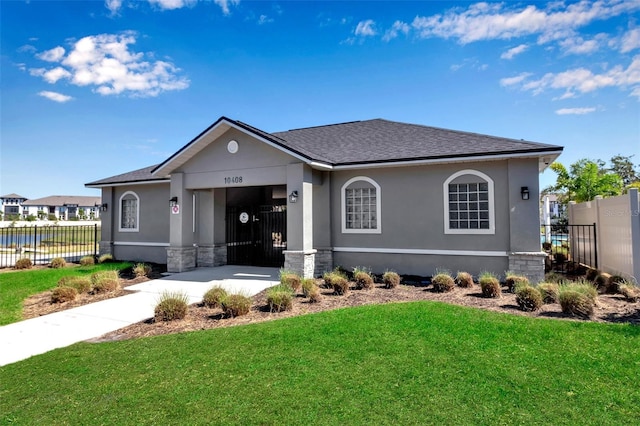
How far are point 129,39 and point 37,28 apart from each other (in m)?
2.81

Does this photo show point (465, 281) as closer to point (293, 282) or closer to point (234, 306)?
point (293, 282)

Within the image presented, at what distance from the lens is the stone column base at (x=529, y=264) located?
1024cm

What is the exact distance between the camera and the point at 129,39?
506 inches

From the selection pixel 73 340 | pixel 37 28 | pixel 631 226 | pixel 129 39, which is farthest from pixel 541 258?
pixel 37 28

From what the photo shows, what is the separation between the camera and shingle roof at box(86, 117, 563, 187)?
10.9m

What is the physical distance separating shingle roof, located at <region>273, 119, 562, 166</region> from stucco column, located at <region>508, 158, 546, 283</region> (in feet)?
2.33

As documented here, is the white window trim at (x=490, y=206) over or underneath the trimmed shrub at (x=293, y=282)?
over

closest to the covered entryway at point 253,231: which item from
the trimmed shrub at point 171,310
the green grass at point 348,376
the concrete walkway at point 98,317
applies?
the concrete walkway at point 98,317

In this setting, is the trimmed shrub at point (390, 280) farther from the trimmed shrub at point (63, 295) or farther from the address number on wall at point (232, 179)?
the trimmed shrub at point (63, 295)

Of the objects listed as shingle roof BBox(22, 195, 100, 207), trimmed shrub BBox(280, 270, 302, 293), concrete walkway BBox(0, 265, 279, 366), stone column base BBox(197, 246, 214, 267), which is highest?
shingle roof BBox(22, 195, 100, 207)

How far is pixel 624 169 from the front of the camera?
116 ft

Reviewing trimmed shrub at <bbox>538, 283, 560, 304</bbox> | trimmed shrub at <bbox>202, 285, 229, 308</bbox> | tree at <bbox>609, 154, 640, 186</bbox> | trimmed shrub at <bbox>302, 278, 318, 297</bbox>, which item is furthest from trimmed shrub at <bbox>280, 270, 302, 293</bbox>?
tree at <bbox>609, 154, 640, 186</bbox>

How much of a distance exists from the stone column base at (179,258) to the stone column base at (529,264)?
1185 cm

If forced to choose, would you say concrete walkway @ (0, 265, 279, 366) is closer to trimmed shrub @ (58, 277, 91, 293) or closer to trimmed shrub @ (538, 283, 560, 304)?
trimmed shrub @ (58, 277, 91, 293)
